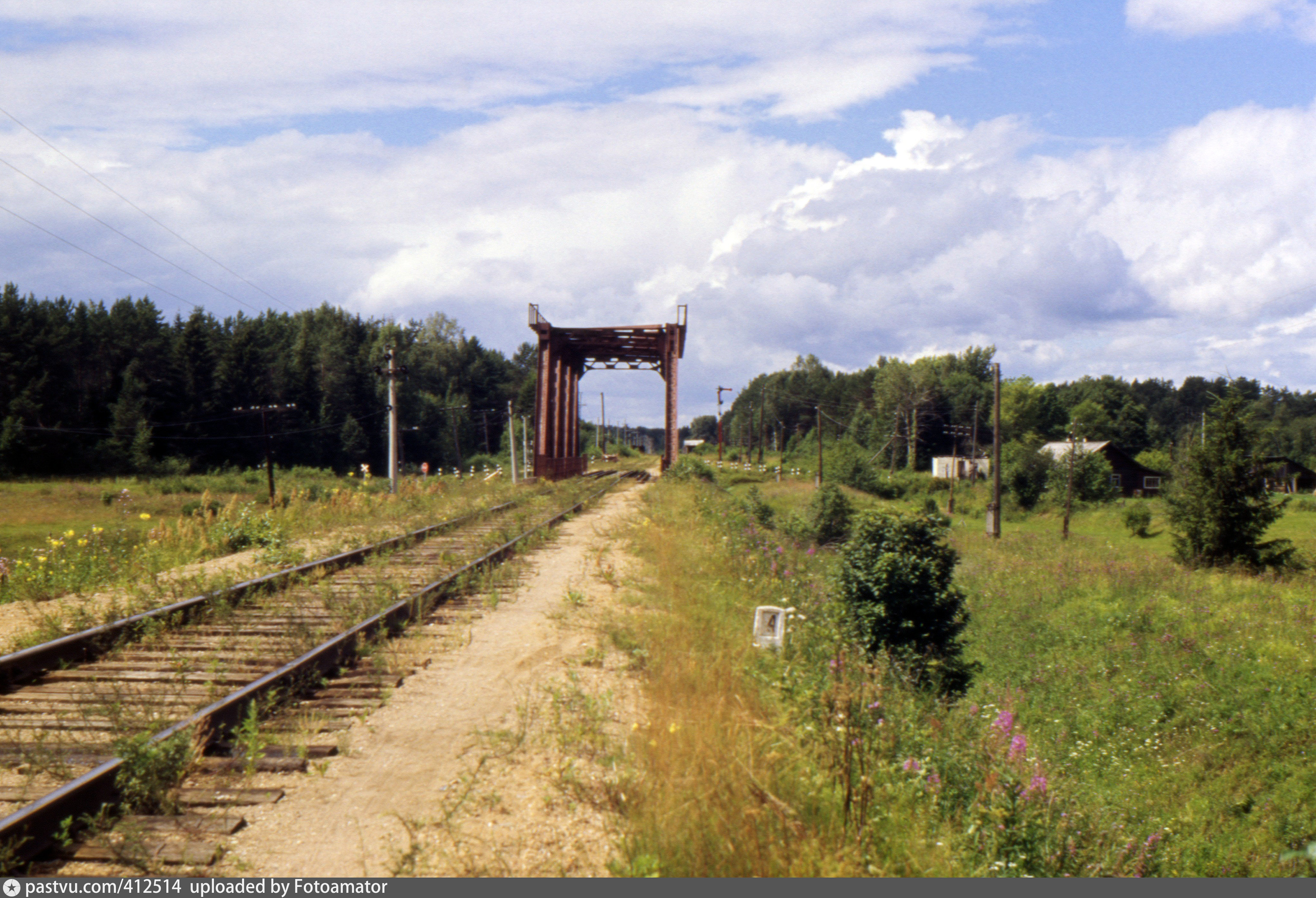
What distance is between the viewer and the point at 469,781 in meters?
4.34

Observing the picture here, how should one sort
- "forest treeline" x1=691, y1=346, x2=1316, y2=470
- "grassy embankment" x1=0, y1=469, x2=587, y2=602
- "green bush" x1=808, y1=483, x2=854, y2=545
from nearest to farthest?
1. "grassy embankment" x1=0, y1=469, x2=587, y2=602
2. "green bush" x1=808, y1=483, x2=854, y2=545
3. "forest treeline" x1=691, y1=346, x2=1316, y2=470

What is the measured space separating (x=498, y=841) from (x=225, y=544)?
10.4m

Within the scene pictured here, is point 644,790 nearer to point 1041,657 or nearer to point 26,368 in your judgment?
point 1041,657

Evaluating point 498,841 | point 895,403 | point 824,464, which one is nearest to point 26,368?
point 824,464

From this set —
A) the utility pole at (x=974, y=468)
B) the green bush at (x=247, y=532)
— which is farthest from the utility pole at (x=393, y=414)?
the utility pole at (x=974, y=468)

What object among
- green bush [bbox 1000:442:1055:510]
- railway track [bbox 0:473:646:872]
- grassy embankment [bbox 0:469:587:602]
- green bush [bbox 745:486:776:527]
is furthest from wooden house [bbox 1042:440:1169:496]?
railway track [bbox 0:473:646:872]

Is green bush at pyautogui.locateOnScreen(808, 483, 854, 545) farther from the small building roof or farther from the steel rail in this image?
the small building roof

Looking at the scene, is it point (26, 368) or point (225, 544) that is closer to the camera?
point (225, 544)

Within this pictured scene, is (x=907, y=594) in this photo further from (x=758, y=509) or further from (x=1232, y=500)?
(x=1232, y=500)

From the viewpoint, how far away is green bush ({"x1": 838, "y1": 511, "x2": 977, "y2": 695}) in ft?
34.0

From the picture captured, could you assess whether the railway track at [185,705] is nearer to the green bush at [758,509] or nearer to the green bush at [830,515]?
the green bush at [758,509]

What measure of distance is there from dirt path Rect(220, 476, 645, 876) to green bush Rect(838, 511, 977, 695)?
4406 mm

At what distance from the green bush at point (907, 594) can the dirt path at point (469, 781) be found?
173 inches

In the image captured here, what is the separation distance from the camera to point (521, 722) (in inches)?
205
